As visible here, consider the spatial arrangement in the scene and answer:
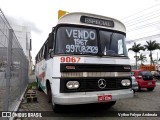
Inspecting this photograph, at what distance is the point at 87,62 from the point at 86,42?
2.10 feet

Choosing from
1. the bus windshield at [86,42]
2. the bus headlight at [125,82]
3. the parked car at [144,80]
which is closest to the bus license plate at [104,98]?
the bus headlight at [125,82]

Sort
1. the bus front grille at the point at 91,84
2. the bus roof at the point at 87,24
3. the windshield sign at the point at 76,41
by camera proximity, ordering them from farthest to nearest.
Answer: the bus roof at the point at 87,24 → the windshield sign at the point at 76,41 → the bus front grille at the point at 91,84

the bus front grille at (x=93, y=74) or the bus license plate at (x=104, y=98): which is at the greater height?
the bus front grille at (x=93, y=74)

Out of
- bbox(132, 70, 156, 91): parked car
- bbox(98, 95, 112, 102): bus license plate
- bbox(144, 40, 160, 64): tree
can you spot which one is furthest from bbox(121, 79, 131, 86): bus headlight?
bbox(144, 40, 160, 64): tree

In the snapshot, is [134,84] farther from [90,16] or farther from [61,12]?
[90,16]

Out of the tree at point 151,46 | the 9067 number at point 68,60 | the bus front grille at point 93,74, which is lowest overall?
the bus front grille at point 93,74

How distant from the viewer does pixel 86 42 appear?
21.4ft

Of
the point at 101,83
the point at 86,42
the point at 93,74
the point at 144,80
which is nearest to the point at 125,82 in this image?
the point at 101,83

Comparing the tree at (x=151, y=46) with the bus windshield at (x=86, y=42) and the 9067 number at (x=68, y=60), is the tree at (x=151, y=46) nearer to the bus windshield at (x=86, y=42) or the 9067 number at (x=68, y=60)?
the bus windshield at (x=86, y=42)

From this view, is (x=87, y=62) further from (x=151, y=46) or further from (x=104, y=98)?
(x=151, y=46)

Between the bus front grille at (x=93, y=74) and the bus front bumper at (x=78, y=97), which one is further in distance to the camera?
the bus front grille at (x=93, y=74)

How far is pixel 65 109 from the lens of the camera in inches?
310

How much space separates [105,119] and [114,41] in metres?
2.51

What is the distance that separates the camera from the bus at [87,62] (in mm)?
6059
